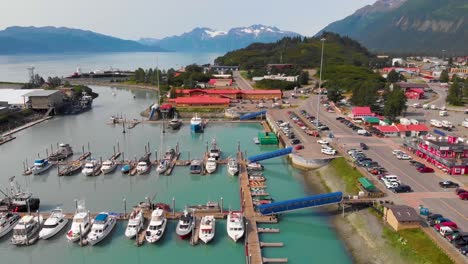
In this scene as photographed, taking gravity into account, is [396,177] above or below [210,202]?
above

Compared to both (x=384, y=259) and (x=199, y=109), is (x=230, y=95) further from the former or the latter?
(x=384, y=259)

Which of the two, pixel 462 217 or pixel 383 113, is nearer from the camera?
pixel 462 217

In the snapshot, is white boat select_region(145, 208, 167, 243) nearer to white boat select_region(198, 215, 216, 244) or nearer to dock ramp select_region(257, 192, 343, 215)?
white boat select_region(198, 215, 216, 244)

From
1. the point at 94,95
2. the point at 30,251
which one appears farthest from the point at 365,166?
the point at 94,95

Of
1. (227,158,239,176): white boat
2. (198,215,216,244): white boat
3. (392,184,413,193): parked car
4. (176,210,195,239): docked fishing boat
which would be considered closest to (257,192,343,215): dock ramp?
(198,215,216,244): white boat

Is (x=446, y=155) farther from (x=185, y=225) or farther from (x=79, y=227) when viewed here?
(x=79, y=227)

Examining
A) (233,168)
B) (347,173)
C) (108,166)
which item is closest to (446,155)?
(347,173)

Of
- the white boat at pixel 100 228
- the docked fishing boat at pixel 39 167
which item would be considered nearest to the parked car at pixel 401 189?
the white boat at pixel 100 228
